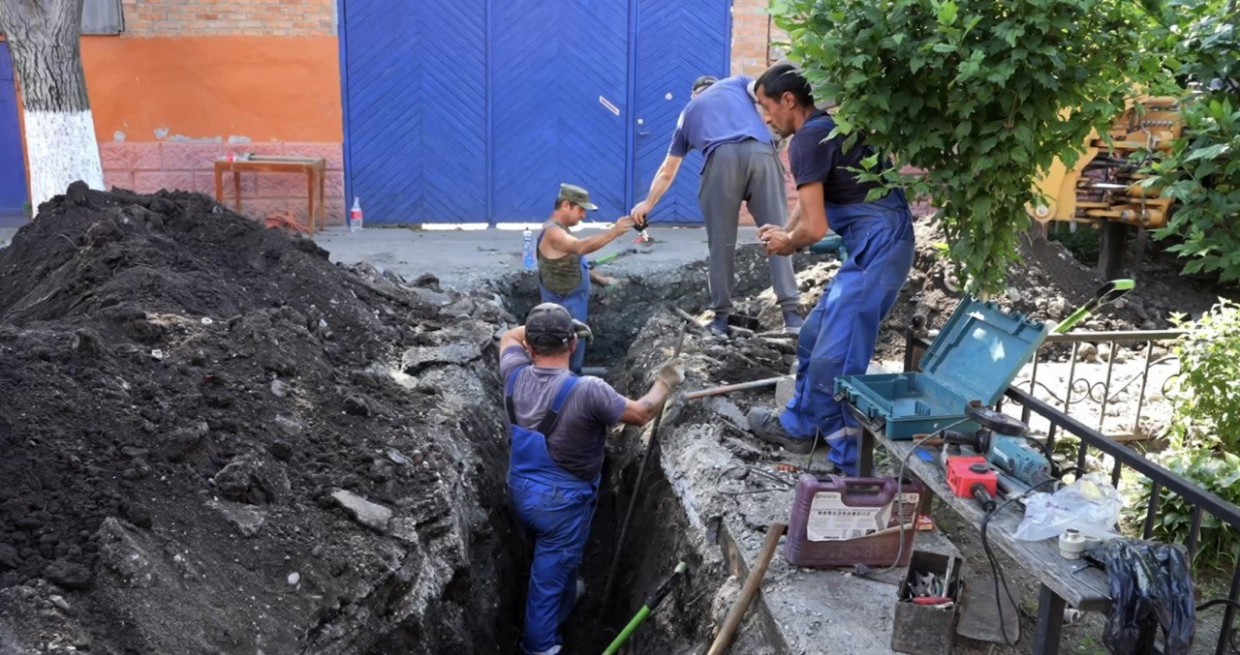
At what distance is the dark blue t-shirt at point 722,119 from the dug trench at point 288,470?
4.59 ft

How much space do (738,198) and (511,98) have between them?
607 cm

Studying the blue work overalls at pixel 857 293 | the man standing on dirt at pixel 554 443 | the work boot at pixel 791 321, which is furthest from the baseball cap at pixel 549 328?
the work boot at pixel 791 321

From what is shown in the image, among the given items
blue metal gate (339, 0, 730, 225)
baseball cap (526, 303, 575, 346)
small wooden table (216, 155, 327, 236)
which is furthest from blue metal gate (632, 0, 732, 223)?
baseball cap (526, 303, 575, 346)

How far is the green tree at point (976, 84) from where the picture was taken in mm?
3504

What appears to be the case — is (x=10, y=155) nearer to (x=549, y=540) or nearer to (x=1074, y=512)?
(x=549, y=540)

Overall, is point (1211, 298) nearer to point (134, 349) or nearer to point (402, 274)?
point (402, 274)

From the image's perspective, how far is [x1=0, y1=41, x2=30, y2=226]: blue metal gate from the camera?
12.0 meters

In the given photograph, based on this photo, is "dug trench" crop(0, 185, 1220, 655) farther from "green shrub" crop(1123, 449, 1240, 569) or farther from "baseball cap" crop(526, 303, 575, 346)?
"green shrub" crop(1123, 449, 1240, 569)

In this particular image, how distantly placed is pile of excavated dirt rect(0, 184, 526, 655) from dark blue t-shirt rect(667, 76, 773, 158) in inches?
84.0

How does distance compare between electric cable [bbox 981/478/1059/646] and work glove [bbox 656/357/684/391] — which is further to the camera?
work glove [bbox 656/357/684/391]

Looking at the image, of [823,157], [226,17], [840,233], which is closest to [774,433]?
[840,233]

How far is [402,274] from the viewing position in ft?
31.7

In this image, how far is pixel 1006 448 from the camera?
3.64m

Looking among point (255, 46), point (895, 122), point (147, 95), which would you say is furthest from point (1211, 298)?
point (147, 95)
